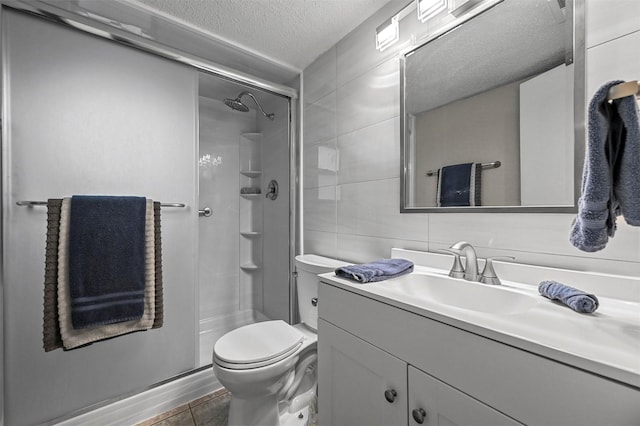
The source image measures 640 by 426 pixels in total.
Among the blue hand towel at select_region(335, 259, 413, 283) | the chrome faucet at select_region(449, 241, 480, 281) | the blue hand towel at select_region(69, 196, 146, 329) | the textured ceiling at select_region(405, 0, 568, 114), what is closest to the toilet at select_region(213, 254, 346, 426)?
the blue hand towel at select_region(335, 259, 413, 283)

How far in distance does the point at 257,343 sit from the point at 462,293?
92cm

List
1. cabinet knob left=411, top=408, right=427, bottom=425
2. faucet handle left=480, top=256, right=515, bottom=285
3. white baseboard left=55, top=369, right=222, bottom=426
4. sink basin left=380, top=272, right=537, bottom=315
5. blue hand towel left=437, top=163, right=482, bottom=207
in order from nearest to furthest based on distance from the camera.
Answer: cabinet knob left=411, top=408, right=427, bottom=425 < sink basin left=380, top=272, right=537, bottom=315 < faucet handle left=480, top=256, right=515, bottom=285 < blue hand towel left=437, top=163, right=482, bottom=207 < white baseboard left=55, top=369, right=222, bottom=426

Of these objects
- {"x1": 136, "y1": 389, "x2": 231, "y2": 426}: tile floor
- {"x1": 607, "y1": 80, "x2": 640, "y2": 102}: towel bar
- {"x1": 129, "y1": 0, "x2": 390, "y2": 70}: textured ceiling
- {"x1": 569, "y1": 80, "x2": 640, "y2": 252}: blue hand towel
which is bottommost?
{"x1": 136, "y1": 389, "x2": 231, "y2": 426}: tile floor

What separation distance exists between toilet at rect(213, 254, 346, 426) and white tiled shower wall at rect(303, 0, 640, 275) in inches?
12.9

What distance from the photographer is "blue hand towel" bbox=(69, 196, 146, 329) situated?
3.84ft

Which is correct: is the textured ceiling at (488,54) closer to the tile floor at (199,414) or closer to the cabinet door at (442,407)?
the cabinet door at (442,407)

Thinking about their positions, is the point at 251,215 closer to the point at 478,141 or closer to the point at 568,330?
the point at 478,141

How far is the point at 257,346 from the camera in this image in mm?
1230

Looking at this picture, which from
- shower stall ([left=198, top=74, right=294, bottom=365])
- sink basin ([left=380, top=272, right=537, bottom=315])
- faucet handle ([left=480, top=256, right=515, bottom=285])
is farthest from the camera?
shower stall ([left=198, top=74, right=294, bottom=365])

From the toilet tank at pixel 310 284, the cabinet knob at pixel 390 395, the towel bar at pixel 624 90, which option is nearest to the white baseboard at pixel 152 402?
the toilet tank at pixel 310 284

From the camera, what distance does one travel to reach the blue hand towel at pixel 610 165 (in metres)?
0.48

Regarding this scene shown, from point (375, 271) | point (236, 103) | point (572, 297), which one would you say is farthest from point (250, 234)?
point (572, 297)

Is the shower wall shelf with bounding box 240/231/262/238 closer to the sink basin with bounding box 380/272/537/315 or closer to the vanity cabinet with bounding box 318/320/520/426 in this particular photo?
the vanity cabinet with bounding box 318/320/520/426

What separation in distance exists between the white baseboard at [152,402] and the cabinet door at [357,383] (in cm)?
92
